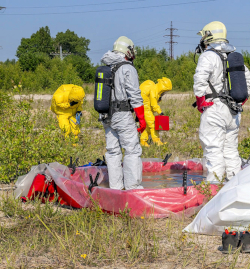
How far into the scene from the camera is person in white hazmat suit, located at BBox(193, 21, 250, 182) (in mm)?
4828

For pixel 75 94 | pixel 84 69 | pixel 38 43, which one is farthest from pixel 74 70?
pixel 38 43

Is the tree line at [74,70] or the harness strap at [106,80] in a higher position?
the tree line at [74,70]

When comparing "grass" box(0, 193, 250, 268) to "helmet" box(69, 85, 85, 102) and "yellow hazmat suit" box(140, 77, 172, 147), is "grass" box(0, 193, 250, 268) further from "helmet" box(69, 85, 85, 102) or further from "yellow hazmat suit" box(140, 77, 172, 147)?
"yellow hazmat suit" box(140, 77, 172, 147)

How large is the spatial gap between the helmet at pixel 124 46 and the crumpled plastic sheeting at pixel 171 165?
1.96 metres

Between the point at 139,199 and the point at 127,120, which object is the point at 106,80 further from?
the point at 139,199

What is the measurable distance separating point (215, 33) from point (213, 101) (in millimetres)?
813

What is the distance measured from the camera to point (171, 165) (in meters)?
6.39

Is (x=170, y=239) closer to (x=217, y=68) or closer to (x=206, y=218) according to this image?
(x=206, y=218)

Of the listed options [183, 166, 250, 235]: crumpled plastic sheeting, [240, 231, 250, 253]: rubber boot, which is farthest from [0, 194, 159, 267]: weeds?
[240, 231, 250, 253]: rubber boot

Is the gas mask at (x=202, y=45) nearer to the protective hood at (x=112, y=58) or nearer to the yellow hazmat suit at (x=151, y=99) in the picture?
the protective hood at (x=112, y=58)

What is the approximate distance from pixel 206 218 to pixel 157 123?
547cm

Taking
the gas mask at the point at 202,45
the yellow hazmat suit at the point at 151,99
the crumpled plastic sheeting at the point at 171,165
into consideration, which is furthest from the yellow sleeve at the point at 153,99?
the gas mask at the point at 202,45

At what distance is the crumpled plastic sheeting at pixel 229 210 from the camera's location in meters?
3.20

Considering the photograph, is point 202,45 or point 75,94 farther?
point 75,94
